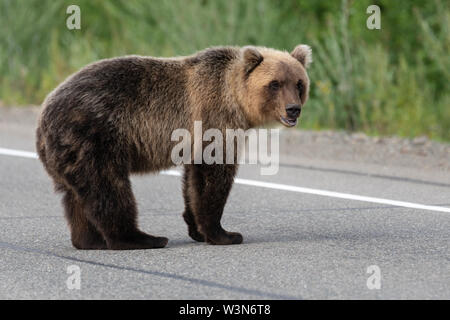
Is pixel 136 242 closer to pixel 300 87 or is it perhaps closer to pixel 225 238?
pixel 225 238

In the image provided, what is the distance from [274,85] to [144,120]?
992 millimetres

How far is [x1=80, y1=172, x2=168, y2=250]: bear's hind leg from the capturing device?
7043mm

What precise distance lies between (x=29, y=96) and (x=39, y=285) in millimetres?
10887

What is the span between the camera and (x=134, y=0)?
57.7 ft

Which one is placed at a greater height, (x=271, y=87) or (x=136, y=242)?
(x=271, y=87)

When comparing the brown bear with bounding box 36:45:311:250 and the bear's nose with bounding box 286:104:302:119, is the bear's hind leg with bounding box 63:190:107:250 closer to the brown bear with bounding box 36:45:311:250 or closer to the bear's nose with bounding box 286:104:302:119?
the brown bear with bounding box 36:45:311:250

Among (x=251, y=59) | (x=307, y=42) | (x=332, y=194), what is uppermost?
(x=251, y=59)

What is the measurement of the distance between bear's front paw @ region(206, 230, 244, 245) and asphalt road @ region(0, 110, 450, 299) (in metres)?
0.06

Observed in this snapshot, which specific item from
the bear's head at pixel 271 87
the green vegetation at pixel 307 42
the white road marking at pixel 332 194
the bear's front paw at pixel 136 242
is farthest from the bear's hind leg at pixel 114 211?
the green vegetation at pixel 307 42

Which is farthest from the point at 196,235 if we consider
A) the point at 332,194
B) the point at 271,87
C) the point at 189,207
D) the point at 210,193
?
the point at 332,194

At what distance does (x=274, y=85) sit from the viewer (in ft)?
24.3

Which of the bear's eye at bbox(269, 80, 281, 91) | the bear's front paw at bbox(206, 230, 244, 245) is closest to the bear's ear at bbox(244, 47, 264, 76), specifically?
the bear's eye at bbox(269, 80, 281, 91)

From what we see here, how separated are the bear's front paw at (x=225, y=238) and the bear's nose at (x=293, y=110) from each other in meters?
1.00

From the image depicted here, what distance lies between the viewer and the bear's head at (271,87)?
7383 mm
